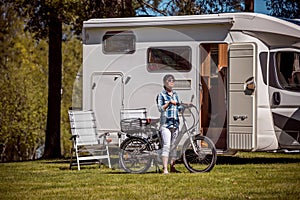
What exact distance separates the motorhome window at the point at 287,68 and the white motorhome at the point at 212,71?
0.02 m

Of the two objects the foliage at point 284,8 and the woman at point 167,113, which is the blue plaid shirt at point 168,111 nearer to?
the woman at point 167,113

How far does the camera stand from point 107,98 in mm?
13922

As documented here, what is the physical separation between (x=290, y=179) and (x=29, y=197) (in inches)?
151

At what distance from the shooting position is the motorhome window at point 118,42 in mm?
13880

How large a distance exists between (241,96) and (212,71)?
1.04 metres

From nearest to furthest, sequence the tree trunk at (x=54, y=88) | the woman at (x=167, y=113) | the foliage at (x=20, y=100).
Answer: the woman at (x=167, y=113)
the tree trunk at (x=54, y=88)
the foliage at (x=20, y=100)

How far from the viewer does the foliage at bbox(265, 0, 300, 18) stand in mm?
17672

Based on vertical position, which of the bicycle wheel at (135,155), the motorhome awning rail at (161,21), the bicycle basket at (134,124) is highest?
the motorhome awning rail at (161,21)

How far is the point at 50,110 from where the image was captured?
19.2 meters

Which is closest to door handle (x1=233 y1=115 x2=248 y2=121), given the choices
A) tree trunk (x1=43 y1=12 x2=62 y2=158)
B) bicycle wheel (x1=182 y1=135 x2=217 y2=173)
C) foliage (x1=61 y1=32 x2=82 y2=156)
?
bicycle wheel (x1=182 y1=135 x2=217 y2=173)

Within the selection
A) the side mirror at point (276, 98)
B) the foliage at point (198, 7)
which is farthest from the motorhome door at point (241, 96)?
the foliage at point (198, 7)

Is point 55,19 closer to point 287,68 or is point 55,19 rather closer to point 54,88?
point 54,88

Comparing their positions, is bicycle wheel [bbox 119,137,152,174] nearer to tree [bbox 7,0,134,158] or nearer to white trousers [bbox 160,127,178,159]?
white trousers [bbox 160,127,178,159]

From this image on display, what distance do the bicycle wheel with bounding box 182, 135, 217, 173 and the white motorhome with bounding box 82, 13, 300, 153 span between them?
3.42 ft
